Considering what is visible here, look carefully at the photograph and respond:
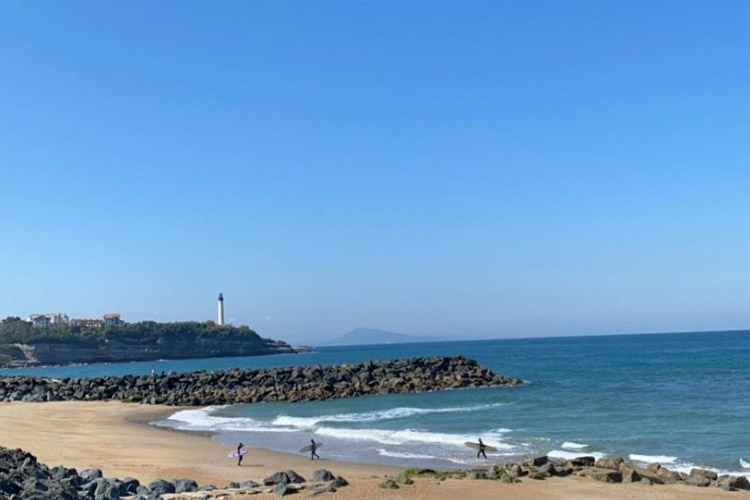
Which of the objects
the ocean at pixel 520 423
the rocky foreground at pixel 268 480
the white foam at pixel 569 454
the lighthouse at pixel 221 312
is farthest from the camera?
the lighthouse at pixel 221 312

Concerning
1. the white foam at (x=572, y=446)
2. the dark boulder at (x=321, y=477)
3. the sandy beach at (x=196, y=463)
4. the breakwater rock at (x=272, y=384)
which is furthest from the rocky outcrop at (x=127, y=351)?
the dark boulder at (x=321, y=477)

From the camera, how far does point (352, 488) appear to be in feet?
51.0

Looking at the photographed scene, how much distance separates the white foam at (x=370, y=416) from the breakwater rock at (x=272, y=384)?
9.38 metres

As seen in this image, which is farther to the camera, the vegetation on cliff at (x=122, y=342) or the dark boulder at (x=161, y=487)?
the vegetation on cliff at (x=122, y=342)

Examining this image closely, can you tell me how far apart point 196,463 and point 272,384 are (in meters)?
32.1

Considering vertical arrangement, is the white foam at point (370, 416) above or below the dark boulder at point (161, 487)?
below

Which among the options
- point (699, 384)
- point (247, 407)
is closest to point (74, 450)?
point (247, 407)

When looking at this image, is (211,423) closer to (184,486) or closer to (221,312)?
(184,486)

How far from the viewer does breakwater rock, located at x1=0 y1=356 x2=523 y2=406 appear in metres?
44.7

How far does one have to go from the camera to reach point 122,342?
147 m

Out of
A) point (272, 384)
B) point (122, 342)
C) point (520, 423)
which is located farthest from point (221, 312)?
point (520, 423)

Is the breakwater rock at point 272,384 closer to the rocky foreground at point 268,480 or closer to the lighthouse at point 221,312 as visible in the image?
the rocky foreground at point 268,480

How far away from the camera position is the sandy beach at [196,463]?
603 inches

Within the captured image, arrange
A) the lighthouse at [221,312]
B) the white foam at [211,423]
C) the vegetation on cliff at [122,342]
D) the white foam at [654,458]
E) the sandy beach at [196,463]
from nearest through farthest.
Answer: the sandy beach at [196,463] < the white foam at [654,458] < the white foam at [211,423] < the vegetation on cliff at [122,342] < the lighthouse at [221,312]
